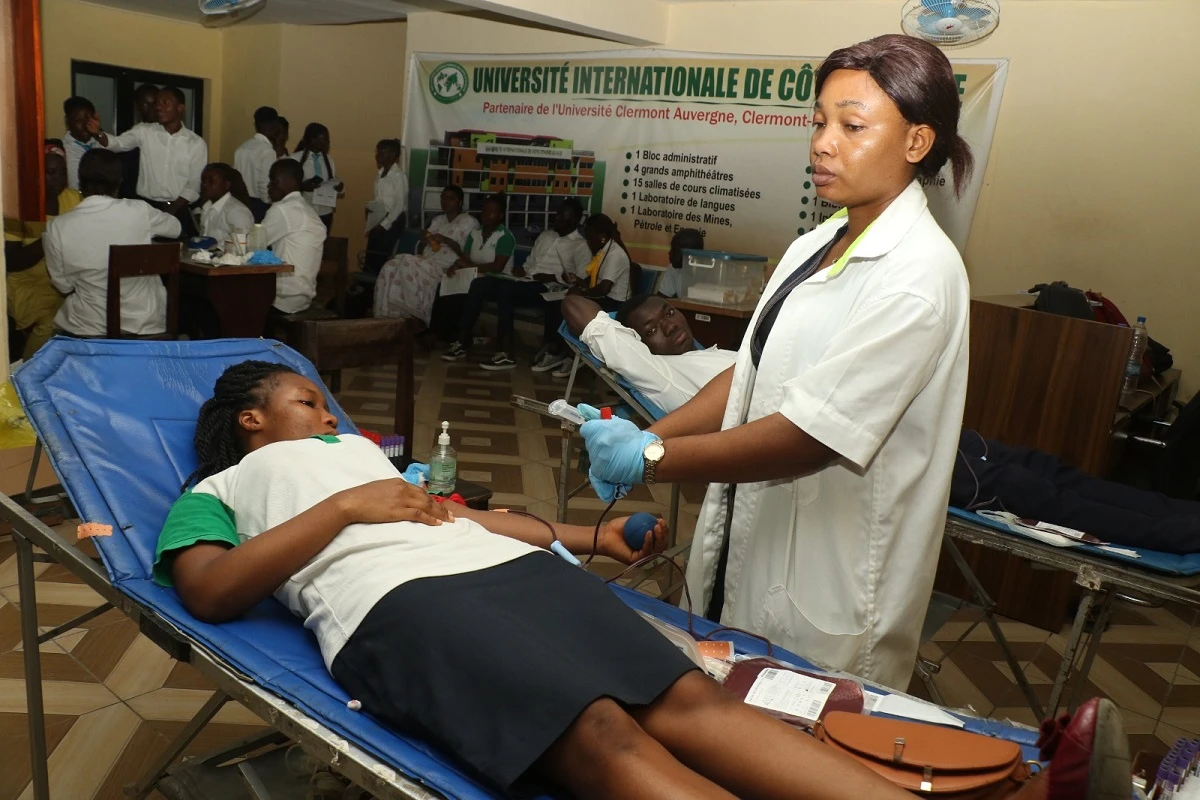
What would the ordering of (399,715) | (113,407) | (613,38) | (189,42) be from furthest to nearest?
(189,42) → (613,38) → (113,407) → (399,715)

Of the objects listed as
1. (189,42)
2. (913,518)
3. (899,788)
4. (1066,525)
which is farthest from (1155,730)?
(189,42)

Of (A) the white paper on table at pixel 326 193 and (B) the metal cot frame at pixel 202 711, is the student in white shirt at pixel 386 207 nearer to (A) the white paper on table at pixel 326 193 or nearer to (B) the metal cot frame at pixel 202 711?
(A) the white paper on table at pixel 326 193

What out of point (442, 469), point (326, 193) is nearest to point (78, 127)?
point (326, 193)

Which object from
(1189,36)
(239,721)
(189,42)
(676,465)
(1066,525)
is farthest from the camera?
(189,42)

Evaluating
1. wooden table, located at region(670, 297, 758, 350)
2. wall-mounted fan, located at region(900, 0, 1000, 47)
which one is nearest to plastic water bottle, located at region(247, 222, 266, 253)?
wooden table, located at region(670, 297, 758, 350)

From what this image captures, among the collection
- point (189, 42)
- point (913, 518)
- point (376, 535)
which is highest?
point (189, 42)

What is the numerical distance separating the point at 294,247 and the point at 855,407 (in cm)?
458

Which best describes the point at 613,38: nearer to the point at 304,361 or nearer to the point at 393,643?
the point at 304,361

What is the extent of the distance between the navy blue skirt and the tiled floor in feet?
3.29

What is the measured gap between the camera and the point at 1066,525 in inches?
104

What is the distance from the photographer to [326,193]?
773 cm

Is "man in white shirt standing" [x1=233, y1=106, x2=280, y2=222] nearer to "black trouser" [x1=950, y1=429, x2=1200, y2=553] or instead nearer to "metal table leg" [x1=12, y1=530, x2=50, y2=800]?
"black trouser" [x1=950, y1=429, x2=1200, y2=553]

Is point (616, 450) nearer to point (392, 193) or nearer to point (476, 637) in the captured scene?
point (476, 637)

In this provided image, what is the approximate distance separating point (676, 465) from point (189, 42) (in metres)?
9.31
